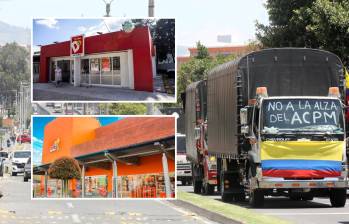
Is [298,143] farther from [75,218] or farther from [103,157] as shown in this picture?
[103,157]

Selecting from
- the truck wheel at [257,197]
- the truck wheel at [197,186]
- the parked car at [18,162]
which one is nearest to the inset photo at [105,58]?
the truck wheel at [257,197]

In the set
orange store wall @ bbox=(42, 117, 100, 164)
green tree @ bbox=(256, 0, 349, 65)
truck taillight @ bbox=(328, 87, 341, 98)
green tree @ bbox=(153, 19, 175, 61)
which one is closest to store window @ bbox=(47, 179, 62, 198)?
orange store wall @ bbox=(42, 117, 100, 164)

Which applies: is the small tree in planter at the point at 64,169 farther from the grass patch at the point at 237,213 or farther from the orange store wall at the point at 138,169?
the grass patch at the point at 237,213

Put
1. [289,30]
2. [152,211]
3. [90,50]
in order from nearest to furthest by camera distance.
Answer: [90,50], [152,211], [289,30]

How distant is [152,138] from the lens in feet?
58.7

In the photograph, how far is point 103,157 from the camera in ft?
58.0

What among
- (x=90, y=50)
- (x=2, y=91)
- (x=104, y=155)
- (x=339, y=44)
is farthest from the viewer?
(x=2, y=91)

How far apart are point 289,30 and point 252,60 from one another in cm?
1443

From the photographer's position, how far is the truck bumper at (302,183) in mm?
23062

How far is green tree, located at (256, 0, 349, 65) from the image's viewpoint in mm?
35688

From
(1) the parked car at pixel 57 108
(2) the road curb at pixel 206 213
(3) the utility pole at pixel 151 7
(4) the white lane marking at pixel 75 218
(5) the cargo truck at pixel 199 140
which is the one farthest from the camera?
(5) the cargo truck at pixel 199 140

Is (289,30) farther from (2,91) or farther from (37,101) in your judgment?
(2,91)

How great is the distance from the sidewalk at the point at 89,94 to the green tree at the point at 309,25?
16666 millimetres

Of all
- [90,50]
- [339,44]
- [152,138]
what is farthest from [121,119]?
[339,44]
